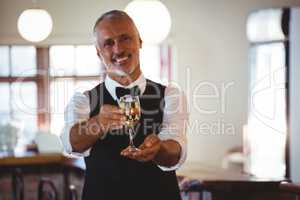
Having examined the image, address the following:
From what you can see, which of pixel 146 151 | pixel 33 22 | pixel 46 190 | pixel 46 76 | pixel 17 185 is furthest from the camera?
pixel 46 76

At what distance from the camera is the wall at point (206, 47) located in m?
6.13

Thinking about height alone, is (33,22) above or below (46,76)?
above

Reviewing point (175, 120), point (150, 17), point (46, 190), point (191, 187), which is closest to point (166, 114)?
point (175, 120)

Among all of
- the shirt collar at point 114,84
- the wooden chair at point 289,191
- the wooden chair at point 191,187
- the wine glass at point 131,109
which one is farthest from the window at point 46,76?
the wine glass at point 131,109

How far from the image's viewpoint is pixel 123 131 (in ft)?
5.36

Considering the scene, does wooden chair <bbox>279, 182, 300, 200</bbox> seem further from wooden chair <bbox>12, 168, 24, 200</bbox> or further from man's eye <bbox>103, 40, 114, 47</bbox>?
wooden chair <bbox>12, 168, 24, 200</bbox>

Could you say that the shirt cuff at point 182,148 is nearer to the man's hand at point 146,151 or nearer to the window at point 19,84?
the man's hand at point 146,151

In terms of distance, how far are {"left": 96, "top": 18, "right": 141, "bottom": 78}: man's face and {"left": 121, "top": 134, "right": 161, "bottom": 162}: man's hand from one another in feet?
0.74

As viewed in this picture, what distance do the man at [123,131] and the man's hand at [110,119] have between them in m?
0.02

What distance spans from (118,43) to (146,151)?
0.30 meters

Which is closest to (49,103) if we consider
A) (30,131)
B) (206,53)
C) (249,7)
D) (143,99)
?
(30,131)

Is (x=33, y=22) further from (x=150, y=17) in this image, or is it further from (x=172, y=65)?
(x=172, y=65)

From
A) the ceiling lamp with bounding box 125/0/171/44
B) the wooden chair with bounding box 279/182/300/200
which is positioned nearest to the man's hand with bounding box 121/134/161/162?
the wooden chair with bounding box 279/182/300/200

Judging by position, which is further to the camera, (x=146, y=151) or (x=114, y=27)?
(x=114, y=27)
